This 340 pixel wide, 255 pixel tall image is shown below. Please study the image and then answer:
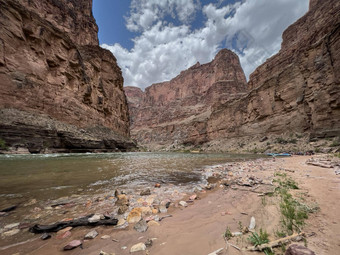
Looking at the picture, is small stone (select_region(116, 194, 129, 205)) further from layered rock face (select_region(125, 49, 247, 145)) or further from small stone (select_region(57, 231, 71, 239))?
layered rock face (select_region(125, 49, 247, 145))

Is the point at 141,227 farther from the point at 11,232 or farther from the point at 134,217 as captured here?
the point at 11,232

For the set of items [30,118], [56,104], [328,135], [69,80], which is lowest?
[328,135]

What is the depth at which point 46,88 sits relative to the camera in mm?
19922

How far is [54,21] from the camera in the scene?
116 feet

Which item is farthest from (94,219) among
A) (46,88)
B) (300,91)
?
(300,91)

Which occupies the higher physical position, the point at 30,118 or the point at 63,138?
the point at 30,118

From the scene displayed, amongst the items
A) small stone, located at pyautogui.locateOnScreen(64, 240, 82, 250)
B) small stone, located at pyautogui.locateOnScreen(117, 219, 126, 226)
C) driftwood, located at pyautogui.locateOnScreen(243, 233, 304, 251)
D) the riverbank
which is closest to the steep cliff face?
the riverbank

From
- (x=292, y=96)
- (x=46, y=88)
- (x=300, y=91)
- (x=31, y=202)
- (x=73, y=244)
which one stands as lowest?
(x=73, y=244)

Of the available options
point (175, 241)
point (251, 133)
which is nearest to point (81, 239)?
point (175, 241)

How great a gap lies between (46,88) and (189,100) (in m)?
76.7

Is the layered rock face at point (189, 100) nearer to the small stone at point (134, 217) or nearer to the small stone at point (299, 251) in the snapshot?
the small stone at point (134, 217)

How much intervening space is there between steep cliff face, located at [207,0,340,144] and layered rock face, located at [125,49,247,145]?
1797 cm

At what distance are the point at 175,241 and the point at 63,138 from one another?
21.6 metres

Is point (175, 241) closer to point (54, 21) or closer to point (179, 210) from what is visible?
point (179, 210)
